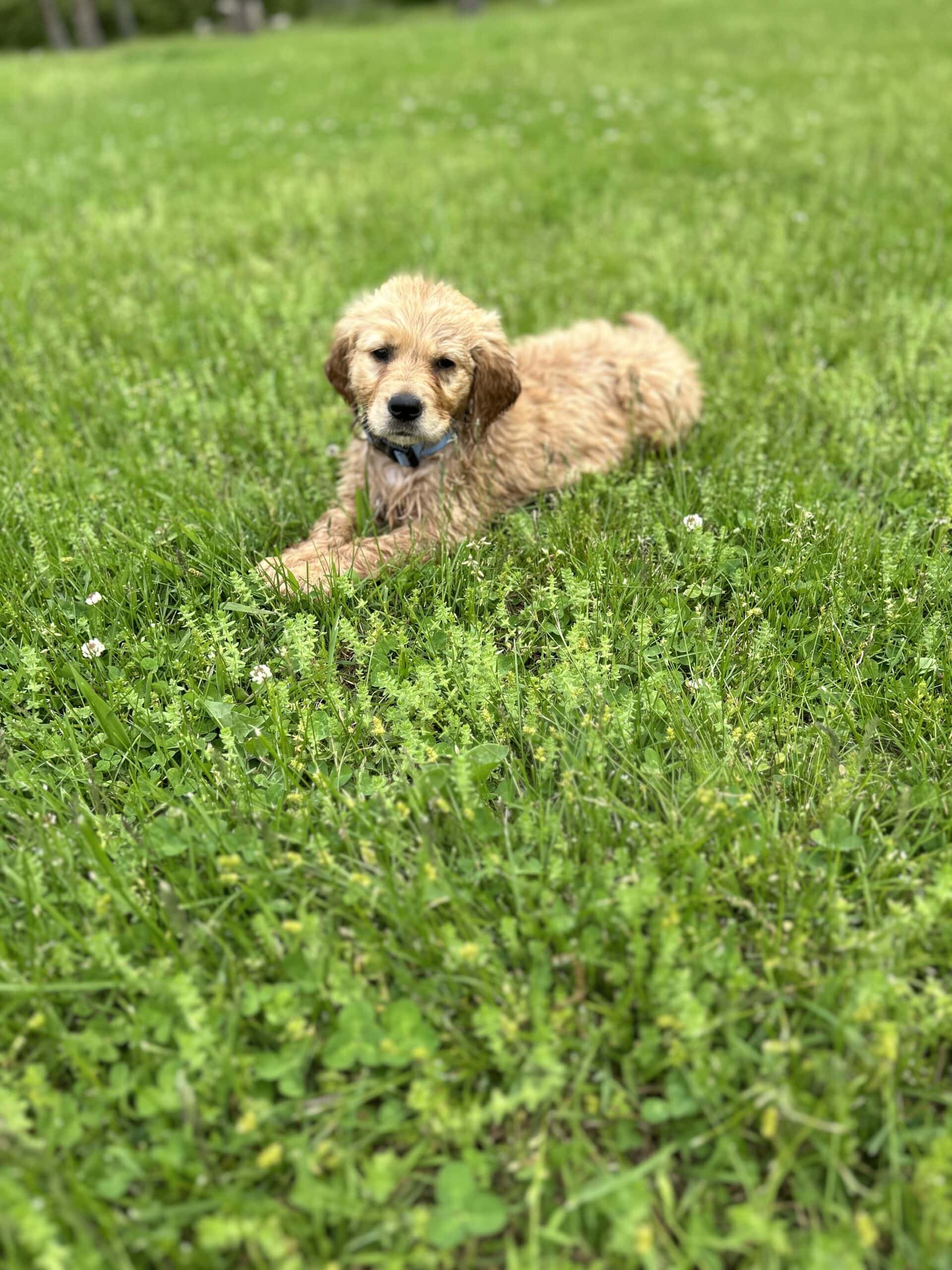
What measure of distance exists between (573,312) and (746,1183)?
15.2 feet

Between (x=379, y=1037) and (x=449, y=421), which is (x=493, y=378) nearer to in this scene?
(x=449, y=421)

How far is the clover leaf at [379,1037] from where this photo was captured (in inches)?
73.0

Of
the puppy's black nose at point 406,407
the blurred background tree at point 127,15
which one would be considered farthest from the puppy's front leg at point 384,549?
the blurred background tree at point 127,15

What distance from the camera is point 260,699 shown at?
8.93 feet

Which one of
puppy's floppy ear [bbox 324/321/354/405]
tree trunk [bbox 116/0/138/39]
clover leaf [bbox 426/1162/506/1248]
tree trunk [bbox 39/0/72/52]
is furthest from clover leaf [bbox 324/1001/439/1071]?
tree trunk [bbox 116/0/138/39]

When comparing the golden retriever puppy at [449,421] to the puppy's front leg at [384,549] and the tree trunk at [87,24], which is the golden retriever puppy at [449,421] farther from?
the tree trunk at [87,24]

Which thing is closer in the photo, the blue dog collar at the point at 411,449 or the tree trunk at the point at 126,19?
the blue dog collar at the point at 411,449

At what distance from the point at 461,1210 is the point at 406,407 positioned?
96.6 inches

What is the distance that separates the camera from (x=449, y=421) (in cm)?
340

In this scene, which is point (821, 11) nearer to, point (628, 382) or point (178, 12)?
point (628, 382)

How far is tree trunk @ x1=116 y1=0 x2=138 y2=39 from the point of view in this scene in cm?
3575

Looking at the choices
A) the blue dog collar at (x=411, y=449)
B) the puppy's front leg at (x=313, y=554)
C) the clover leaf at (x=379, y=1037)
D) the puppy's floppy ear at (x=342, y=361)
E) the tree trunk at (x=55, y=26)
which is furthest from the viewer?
the tree trunk at (x=55, y=26)

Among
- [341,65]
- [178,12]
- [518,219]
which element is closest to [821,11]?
[341,65]

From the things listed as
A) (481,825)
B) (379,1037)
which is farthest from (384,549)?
(379,1037)
